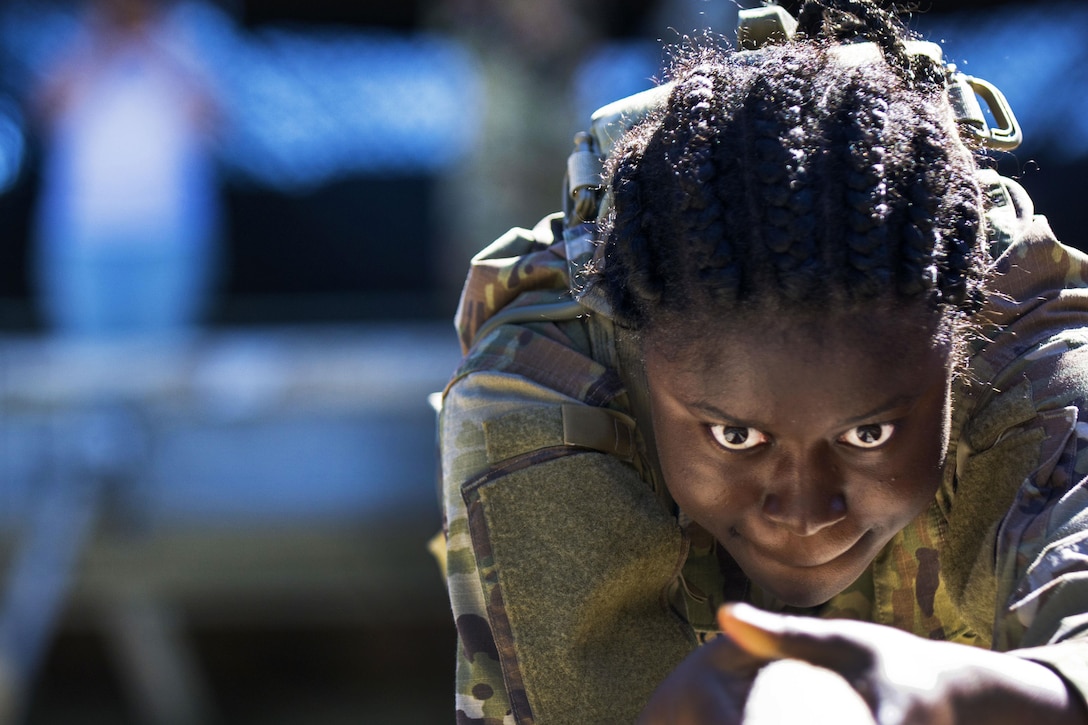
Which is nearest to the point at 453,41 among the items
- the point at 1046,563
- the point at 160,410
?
the point at 160,410

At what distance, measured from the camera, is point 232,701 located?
5.09 meters

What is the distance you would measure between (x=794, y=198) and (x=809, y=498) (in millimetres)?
268

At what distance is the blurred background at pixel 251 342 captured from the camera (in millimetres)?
4359

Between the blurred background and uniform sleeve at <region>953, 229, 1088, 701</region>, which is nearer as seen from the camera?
uniform sleeve at <region>953, 229, 1088, 701</region>

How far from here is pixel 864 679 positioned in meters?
0.82

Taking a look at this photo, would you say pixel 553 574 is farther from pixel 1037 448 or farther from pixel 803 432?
pixel 1037 448

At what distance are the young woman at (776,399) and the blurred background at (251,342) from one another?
8.63 ft

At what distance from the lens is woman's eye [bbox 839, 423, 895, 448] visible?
4.06 ft

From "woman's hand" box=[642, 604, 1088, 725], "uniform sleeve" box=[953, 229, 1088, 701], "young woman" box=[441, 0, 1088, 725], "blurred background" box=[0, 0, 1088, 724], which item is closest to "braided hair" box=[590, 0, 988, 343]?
"young woman" box=[441, 0, 1088, 725]

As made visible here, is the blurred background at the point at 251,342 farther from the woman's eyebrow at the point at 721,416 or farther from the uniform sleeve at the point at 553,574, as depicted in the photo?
the woman's eyebrow at the point at 721,416

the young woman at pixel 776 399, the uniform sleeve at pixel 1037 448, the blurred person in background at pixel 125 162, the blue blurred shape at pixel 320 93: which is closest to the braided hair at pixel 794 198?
the young woman at pixel 776 399

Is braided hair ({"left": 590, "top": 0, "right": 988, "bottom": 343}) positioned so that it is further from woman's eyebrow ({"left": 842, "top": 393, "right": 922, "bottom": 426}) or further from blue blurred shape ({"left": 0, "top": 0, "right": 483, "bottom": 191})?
blue blurred shape ({"left": 0, "top": 0, "right": 483, "bottom": 191})

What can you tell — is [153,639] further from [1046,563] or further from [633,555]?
[1046,563]

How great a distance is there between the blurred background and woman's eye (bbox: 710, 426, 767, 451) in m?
2.83
